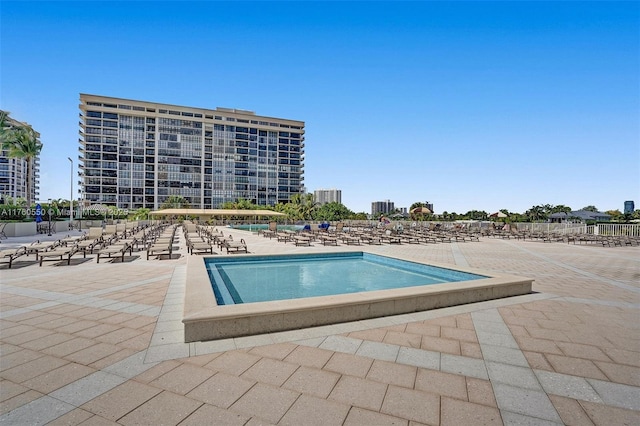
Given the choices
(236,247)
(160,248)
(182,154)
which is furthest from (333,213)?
(182,154)

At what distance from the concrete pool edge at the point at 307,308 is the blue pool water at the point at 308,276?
155cm

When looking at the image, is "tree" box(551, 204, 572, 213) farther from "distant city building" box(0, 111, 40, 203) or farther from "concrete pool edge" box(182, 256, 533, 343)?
"distant city building" box(0, 111, 40, 203)

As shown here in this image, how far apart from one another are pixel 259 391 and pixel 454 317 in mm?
3445

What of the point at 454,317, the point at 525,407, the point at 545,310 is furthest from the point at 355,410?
the point at 545,310

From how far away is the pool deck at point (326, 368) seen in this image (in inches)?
96.8

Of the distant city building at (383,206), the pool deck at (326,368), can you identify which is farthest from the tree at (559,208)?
the distant city building at (383,206)

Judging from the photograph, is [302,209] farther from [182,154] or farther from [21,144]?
[182,154]

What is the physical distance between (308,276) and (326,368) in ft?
19.1

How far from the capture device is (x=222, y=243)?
1312cm

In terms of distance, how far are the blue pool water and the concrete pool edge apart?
1547 mm

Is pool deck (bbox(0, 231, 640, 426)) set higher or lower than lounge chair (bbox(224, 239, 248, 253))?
lower

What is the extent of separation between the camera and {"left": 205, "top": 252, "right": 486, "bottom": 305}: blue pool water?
705cm

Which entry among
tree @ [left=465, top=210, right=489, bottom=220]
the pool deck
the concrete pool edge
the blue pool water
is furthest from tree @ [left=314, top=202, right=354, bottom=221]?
the pool deck

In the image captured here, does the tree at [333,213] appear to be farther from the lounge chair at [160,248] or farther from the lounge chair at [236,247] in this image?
the lounge chair at [160,248]
